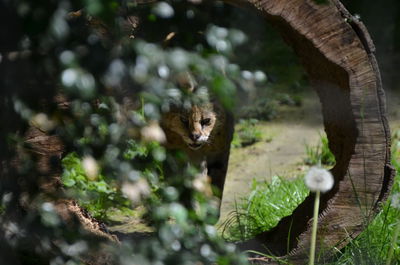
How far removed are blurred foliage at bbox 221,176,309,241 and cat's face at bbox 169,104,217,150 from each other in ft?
1.67

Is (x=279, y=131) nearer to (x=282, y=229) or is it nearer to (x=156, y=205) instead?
(x=282, y=229)

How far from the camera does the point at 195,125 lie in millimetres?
4148

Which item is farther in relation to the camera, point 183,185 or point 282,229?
point 282,229

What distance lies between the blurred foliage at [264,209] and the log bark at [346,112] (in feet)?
1.63

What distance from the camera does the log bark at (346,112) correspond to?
2428 millimetres

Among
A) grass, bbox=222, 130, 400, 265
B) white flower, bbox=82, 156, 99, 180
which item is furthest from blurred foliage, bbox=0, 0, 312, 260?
grass, bbox=222, 130, 400, 265

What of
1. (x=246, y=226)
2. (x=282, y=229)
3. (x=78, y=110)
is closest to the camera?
(x=78, y=110)

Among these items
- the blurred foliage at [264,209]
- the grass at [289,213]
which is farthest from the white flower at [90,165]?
the blurred foliage at [264,209]

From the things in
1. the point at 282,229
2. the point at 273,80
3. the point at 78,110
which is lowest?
the point at 273,80

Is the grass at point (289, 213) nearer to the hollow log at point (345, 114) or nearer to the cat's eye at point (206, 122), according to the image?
the hollow log at point (345, 114)

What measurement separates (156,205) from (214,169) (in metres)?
2.61

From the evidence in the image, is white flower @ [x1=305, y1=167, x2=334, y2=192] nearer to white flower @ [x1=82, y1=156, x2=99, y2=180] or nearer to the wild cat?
white flower @ [x1=82, y1=156, x2=99, y2=180]

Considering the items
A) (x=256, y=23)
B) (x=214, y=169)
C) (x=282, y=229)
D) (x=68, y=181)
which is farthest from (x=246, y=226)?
(x=256, y=23)

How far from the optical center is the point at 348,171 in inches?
101
